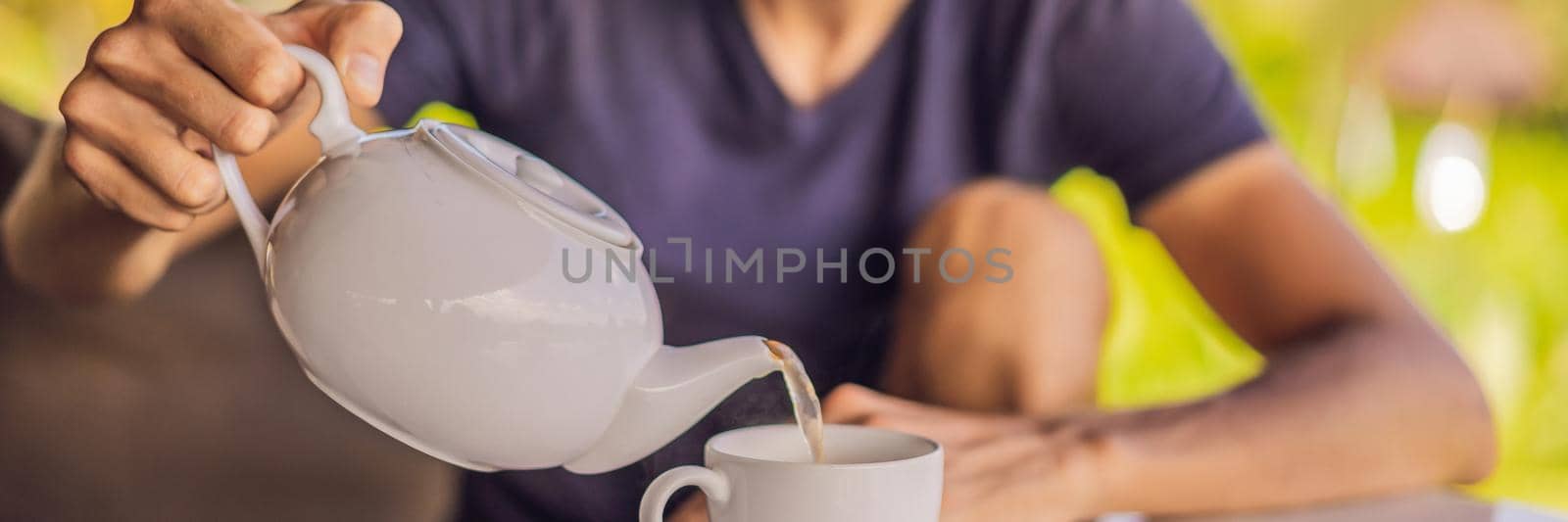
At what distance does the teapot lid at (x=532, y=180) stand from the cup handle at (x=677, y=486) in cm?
9

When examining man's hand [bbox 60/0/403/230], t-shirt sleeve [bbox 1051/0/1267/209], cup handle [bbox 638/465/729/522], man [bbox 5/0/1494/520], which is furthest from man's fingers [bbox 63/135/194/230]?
t-shirt sleeve [bbox 1051/0/1267/209]

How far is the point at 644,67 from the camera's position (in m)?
0.94

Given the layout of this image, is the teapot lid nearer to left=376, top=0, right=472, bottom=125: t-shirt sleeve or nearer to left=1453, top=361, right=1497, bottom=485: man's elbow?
left=376, top=0, right=472, bottom=125: t-shirt sleeve

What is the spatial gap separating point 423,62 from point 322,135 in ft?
1.49

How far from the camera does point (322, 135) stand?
19.3 inches

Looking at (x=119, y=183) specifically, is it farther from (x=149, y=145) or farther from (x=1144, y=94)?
(x=1144, y=94)

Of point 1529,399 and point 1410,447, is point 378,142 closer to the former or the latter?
point 1410,447

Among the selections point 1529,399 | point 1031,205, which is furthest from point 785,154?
point 1529,399

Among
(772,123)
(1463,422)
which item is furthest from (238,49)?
(1463,422)

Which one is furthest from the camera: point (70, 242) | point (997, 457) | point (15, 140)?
point (15, 140)

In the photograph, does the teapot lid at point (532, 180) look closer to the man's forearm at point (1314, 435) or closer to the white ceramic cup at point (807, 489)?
the white ceramic cup at point (807, 489)

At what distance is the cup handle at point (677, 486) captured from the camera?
0.48 metres

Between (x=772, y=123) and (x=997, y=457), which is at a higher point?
(x=772, y=123)

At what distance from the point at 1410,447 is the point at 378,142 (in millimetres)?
608
